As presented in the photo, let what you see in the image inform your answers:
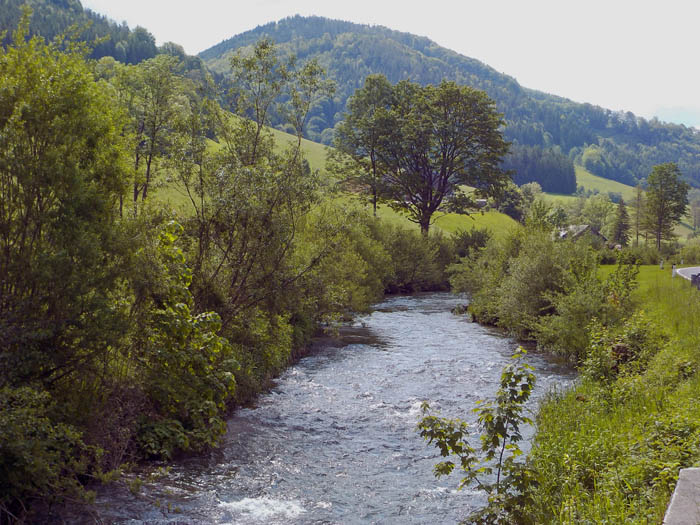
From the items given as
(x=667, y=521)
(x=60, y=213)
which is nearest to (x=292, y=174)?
(x=60, y=213)

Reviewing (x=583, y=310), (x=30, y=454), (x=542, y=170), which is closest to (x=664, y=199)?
(x=583, y=310)

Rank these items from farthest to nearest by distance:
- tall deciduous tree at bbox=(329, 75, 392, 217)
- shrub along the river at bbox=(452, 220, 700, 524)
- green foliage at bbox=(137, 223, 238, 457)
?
tall deciduous tree at bbox=(329, 75, 392, 217)
green foliage at bbox=(137, 223, 238, 457)
shrub along the river at bbox=(452, 220, 700, 524)

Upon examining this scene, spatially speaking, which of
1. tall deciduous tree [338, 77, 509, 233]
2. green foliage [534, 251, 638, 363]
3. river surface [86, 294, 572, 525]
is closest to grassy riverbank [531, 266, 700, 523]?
river surface [86, 294, 572, 525]

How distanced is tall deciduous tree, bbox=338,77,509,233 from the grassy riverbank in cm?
4175

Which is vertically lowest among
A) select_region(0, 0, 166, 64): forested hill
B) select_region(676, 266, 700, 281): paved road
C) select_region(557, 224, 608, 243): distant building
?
select_region(676, 266, 700, 281): paved road

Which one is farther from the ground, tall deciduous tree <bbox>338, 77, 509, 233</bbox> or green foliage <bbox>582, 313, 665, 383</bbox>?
tall deciduous tree <bbox>338, 77, 509, 233</bbox>

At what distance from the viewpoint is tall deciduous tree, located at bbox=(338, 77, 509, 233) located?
55.6 metres

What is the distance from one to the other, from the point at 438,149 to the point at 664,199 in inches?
2104

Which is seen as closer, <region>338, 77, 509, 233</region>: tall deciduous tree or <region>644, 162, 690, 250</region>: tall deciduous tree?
<region>338, 77, 509, 233</region>: tall deciduous tree

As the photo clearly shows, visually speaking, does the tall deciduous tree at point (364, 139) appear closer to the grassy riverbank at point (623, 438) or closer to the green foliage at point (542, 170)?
the grassy riverbank at point (623, 438)

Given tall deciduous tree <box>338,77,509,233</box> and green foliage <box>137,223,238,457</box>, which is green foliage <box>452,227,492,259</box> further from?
green foliage <box>137,223,238,457</box>

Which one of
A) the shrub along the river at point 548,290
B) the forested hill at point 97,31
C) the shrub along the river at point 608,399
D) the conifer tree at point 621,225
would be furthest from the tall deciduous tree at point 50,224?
the forested hill at point 97,31

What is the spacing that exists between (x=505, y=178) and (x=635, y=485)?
51.9 m

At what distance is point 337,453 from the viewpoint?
12141mm
